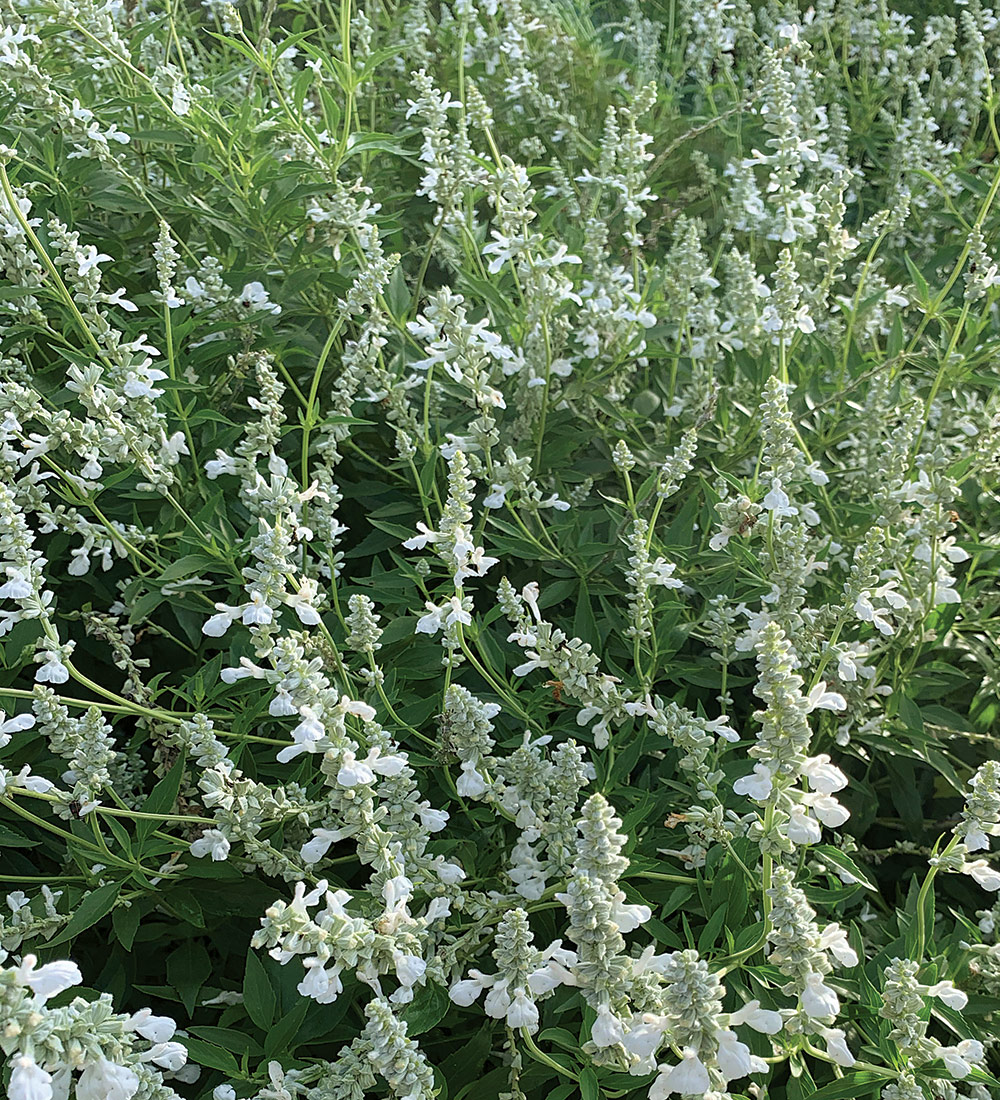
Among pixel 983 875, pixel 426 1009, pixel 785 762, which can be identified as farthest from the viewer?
pixel 426 1009

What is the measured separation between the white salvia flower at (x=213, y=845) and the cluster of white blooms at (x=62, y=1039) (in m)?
0.48

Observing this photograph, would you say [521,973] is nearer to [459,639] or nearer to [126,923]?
[459,639]

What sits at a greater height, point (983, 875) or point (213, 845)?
point (213, 845)

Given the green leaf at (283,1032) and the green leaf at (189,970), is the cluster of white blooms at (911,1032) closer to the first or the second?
the green leaf at (283,1032)

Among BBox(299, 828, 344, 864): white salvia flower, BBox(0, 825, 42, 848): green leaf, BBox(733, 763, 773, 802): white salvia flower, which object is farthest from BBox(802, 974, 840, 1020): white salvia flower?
BBox(0, 825, 42, 848): green leaf

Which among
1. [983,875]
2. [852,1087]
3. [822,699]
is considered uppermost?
[822,699]

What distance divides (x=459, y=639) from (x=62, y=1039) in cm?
100

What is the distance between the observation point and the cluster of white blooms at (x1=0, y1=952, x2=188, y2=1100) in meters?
1.25

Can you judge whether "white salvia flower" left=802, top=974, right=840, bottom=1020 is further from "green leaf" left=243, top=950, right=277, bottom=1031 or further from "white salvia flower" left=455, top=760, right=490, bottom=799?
"green leaf" left=243, top=950, right=277, bottom=1031

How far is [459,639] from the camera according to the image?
210 cm

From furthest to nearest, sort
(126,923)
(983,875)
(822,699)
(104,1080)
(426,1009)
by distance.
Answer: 1. (126,923)
2. (426,1009)
3. (983,875)
4. (822,699)
5. (104,1080)

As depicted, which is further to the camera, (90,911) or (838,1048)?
(90,911)

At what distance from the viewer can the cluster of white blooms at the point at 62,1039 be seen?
1251 mm

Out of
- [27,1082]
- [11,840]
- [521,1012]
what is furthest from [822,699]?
[11,840]
